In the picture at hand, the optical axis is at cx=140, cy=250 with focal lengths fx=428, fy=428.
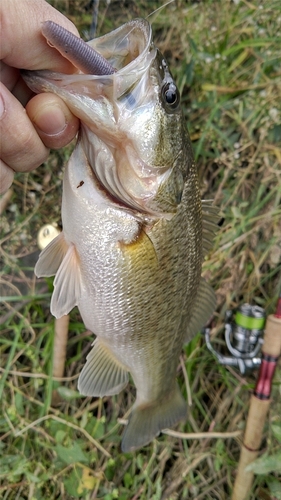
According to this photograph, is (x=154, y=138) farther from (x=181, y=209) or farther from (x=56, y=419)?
(x=56, y=419)

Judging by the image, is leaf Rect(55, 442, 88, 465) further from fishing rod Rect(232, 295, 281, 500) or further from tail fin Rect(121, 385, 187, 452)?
fishing rod Rect(232, 295, 281, 500)

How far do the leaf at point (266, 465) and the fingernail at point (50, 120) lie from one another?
67.7 inches

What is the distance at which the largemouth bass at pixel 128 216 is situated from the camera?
3.35 ft

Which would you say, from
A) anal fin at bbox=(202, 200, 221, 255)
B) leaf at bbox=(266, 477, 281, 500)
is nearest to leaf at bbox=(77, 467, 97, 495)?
leaf at bbox=(266, 477, 281, 500)

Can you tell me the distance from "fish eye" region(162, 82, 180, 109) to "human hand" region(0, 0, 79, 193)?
0.23 m

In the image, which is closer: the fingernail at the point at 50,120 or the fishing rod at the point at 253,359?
the fingernail at the point at 50,120

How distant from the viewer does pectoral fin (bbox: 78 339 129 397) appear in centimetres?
154

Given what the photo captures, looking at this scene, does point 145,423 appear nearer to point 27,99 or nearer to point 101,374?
point 101,374

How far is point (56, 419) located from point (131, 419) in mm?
489

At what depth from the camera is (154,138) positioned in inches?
42.6

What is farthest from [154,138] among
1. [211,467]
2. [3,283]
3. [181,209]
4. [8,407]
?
[211,467]

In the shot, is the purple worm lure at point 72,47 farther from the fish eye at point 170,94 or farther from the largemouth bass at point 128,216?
the fish eye at point 170,94

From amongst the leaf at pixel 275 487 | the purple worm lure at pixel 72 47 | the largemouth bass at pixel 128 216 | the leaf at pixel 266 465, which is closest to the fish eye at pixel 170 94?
the largemouth bass at pixel 128 216

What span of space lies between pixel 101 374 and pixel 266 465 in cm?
96
